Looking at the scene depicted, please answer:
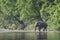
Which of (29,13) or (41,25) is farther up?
(29,13)

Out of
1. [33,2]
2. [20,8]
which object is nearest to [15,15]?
[20,8]

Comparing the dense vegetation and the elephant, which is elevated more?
the dense vegetation

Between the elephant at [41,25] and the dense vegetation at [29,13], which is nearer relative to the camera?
the dense vegetation at [29,13]

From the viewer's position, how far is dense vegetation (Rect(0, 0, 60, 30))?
37000 mm

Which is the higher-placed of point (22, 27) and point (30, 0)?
point (30, 0)

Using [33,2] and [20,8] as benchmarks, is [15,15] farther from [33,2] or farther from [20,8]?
[33,2]

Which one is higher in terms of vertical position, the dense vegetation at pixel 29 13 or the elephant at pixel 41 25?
the dense vegetation at pixel 29 13

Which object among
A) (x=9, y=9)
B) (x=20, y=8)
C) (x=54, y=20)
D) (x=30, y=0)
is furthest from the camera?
(x=9, y=9)

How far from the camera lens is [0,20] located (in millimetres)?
57469

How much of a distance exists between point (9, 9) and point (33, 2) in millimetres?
7412

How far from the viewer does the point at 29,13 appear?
44.2 metres

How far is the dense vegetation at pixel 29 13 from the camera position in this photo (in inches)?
1457

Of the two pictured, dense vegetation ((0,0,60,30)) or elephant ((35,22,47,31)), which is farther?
elephant ((35,22,47,31))

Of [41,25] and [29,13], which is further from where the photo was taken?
[29,13]
